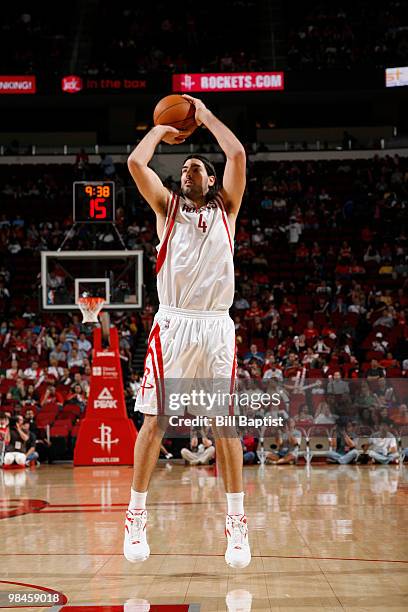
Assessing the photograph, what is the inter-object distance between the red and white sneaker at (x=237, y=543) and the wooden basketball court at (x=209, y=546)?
0.42 feet

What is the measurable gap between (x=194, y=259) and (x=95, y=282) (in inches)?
418

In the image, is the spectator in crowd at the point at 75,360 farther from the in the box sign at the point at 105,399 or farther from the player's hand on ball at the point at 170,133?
the player's hand on ball at the point at 170,133

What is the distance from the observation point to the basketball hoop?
14.8m

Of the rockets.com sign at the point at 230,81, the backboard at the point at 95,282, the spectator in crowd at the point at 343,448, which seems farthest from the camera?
the rockets.com sign at the point at 230,81

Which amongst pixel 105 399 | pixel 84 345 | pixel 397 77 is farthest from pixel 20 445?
pixel 397 77

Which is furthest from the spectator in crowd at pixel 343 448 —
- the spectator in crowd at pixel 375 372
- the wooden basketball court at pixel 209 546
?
the wooden basketball court at pixel 209 546

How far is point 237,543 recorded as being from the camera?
518 centimetres

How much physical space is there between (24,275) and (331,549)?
1693 cm

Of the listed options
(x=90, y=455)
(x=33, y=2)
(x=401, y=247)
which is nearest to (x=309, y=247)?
(x=401, y=247)

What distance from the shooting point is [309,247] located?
2294cm

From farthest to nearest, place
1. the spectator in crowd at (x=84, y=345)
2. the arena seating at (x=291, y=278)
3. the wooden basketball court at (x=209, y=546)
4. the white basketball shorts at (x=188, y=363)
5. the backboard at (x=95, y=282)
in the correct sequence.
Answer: the spectator in crowd at (x=84, y=345) → the arena seating at (x=291, y=278) → the backboard at (x=95, y=282) → the white basketball shorts at (x=188, y=363) → the wooden basketball court at (x=209, y=546)

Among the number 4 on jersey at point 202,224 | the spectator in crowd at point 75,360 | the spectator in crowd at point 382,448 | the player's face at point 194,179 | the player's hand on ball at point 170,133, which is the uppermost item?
the player's hand on ball at point 170,133

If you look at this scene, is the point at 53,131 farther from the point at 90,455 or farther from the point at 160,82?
the point at 90,455

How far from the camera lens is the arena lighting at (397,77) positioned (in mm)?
24484
